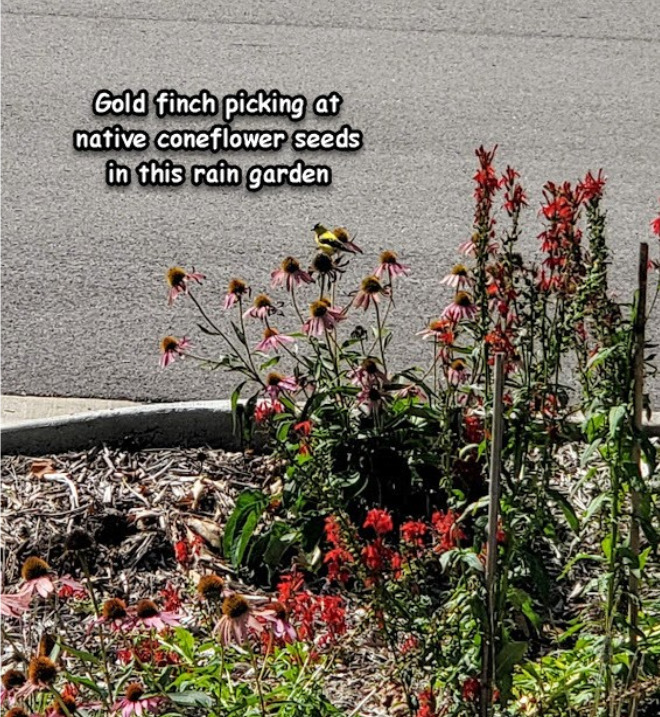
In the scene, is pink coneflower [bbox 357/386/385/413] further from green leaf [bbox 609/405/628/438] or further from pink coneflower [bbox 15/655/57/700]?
pink coneflower [bbox 15/655/57/700]

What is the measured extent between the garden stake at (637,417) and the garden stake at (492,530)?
0.29m

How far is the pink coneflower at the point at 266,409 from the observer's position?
3.82 metres

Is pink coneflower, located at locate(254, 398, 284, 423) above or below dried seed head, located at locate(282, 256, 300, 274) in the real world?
below

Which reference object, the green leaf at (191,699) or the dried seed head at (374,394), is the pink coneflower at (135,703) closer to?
the green leaf at (191,699)

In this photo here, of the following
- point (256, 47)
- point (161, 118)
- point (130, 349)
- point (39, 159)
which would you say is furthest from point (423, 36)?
point (130, 349)

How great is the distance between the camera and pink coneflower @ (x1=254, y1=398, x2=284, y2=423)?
3.82 meters

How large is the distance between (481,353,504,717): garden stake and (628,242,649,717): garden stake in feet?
0.95

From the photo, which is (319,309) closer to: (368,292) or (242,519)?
(368,292)

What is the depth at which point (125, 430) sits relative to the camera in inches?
182

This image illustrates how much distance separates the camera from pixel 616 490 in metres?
2.78

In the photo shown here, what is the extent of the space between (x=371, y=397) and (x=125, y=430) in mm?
1158

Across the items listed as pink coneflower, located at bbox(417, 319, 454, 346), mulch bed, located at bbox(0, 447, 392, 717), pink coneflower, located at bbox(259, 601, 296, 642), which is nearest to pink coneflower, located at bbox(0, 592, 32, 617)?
pink coneflower, located at bbox(259, 601, 296, 642)

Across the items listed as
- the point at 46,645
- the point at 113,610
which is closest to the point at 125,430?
the point at 46,645

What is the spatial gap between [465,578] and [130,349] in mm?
3417
